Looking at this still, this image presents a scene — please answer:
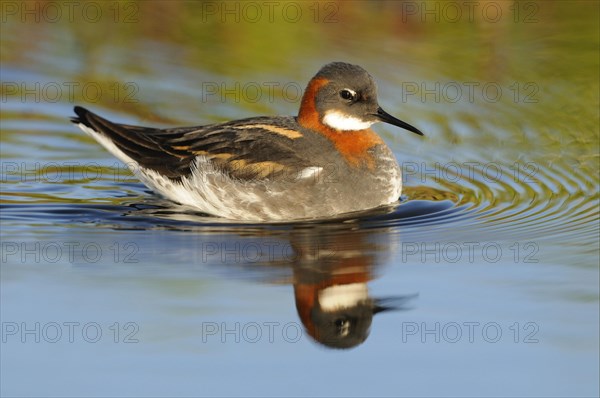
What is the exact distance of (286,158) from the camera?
39.6 ft

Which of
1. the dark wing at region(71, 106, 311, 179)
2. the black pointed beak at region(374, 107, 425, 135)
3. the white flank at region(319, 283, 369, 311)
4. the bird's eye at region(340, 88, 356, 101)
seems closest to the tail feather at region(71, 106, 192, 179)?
the dark wing at region(71, 106, 311, 179)

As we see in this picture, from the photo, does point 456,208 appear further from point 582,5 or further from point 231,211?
point 582,5

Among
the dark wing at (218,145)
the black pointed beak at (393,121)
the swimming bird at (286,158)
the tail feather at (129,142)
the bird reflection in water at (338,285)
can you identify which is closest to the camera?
the bird reflection in water at (338,285)

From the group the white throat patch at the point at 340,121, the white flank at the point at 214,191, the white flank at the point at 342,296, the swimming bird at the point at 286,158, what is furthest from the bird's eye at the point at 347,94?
the white flank at the point at 342,296

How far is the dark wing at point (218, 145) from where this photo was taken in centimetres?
1211

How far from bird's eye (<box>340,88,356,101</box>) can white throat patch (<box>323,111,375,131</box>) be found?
17 centimetres

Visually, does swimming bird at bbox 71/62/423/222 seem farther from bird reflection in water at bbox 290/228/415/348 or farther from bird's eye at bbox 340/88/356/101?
bird reflection in water at bbox 290/228/415/348

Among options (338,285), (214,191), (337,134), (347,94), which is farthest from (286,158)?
(338,285)

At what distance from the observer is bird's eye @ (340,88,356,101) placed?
12305 millimetres

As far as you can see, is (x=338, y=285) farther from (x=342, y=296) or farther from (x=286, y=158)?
(x=286, y=158)

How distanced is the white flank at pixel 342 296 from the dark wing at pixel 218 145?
2.55 metres

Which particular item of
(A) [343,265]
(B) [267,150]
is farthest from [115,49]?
(A) [343,265]

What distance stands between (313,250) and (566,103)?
214 inches

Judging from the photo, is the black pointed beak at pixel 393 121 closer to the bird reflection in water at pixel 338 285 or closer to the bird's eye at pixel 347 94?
the bird's eye at pixel 347 94
